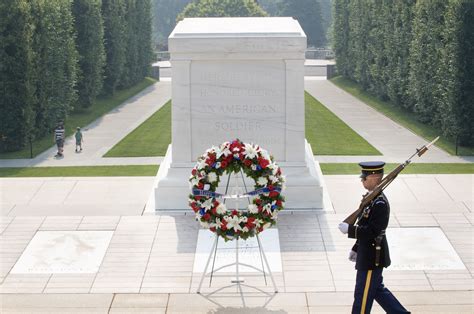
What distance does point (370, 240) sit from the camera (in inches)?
361

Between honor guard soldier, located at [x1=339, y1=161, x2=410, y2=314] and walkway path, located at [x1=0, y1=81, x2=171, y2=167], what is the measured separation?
13347 mm

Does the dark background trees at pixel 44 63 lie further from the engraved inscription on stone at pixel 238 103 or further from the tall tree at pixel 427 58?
the tall tree at pixel 427 58

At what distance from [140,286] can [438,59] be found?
59.1 feet

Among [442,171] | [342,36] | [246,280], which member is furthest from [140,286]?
[342,36]

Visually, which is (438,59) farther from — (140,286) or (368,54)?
(140,286)

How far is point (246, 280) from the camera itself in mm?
11648

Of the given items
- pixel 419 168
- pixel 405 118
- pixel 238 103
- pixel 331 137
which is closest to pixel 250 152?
pixel 238 103

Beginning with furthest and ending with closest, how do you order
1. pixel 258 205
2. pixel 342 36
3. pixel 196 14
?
pixel 196 14, pixel 342 36, pixel 258 205

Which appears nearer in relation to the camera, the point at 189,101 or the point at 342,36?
the point at 189,101

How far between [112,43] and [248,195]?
99.8ft

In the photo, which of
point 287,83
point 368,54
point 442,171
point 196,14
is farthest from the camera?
point 196,14

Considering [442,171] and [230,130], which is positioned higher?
[230,130]

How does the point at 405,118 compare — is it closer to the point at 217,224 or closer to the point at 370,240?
the point at 217,224

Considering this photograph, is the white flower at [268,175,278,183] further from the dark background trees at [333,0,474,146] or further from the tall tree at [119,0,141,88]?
the tall tree at [119,0,141,88]
